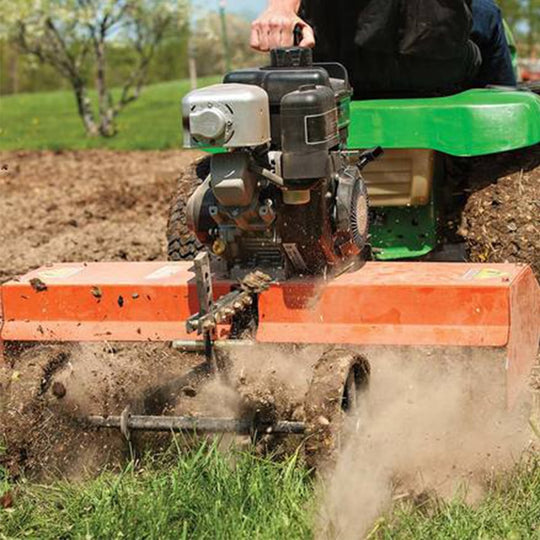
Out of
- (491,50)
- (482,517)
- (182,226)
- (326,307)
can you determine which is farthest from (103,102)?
(482,517)

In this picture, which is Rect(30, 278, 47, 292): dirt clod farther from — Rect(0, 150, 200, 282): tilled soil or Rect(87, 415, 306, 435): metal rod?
Rect(0, 150, 200, 282): tilled soil

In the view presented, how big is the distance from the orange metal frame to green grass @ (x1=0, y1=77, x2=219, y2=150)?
20.3ft

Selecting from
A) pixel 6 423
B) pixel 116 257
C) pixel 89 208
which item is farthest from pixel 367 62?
pixel 89 208

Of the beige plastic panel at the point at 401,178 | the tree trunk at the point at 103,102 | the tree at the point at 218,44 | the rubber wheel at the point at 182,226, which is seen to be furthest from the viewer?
the tree at the point at 218,44

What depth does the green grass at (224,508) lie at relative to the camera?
2.82 m

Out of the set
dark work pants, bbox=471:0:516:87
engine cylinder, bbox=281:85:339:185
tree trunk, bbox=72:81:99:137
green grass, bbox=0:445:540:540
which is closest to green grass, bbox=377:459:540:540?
green grass, bbox=0:445:540:540

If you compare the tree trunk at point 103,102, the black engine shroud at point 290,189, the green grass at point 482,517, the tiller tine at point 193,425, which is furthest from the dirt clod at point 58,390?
the tree trunk at point 103,102

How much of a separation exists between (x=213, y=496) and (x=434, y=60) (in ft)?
6.59

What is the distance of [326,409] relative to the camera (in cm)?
296

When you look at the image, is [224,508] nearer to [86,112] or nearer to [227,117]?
[227,117]

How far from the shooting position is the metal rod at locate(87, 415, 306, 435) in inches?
125

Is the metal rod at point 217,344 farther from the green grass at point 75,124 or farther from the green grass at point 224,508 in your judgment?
the green grass at point 75,124

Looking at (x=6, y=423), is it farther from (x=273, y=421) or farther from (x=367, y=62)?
(x=367, y=62)

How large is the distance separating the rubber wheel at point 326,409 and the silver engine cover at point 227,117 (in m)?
0.64
